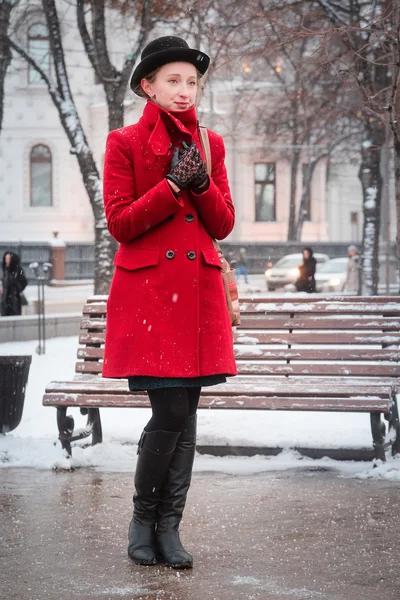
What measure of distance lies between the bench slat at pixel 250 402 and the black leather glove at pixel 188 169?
239 centimetres

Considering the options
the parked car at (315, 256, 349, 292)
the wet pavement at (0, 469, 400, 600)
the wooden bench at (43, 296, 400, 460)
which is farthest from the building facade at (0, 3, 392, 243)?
the wet pavement at (0, 469, 400, 600)

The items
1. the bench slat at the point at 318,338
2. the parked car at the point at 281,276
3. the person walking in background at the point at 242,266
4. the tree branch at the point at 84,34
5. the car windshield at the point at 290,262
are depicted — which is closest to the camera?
the bench slat at the point at 318,338

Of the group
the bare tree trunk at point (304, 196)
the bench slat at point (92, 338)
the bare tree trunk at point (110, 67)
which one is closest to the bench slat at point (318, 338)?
the bench slat at point (92, 338)

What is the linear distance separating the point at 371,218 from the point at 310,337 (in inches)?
573

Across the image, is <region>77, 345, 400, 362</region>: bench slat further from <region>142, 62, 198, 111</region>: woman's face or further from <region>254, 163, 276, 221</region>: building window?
<region>254, 163, 276, 221</region>: building window

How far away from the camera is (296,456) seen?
6.60 m

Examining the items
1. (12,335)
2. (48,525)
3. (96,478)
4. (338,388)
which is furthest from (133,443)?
(12,335)

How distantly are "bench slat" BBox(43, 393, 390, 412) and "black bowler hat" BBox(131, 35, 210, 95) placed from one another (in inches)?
98.2

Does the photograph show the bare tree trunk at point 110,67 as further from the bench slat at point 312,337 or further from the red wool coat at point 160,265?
the red wool coat at point 160,265

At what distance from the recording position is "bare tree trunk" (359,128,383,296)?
68.2 ft

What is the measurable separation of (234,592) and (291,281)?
96.6ft

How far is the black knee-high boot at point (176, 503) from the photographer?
4184 millimetres

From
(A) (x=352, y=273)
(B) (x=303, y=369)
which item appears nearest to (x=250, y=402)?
(B) (x=303, y=369)

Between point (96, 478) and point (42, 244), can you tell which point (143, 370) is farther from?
point (42, 244)
